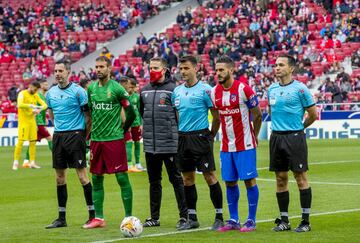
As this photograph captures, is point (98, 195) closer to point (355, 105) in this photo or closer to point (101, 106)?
point (101, 106)

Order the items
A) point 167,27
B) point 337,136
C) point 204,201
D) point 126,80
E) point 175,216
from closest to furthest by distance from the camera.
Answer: point 175,216 → point 204,201 → point 126,80 → point 337,136 → point 167,27

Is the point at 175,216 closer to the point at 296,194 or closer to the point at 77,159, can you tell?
the point at 77,159

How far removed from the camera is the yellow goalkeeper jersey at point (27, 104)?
80.9ft

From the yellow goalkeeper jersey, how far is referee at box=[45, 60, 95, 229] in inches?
420

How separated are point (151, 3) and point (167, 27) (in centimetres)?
235

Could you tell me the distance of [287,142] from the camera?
1234 centimetres

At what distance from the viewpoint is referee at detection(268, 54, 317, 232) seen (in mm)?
12297

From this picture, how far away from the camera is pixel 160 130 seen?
44.0 feet

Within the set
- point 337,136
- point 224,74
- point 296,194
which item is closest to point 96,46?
point 337,136

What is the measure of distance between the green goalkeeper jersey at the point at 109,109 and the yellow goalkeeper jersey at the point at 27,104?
11.3 meters

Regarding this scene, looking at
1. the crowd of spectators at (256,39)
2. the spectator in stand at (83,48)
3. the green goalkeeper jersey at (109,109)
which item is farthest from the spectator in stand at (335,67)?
the green goalkeeper jersey at (109,109)

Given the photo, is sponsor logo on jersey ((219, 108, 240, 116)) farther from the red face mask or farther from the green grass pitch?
the green grass pitch

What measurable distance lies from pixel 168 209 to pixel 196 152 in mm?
2859

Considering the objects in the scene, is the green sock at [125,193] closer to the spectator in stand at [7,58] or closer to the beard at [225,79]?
the beard at [225,79]
